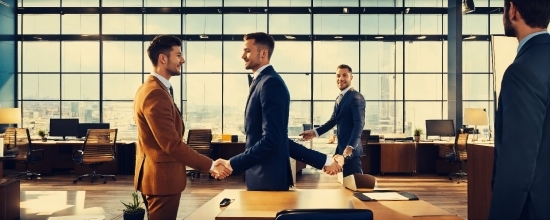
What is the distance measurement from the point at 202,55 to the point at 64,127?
3.65 meters

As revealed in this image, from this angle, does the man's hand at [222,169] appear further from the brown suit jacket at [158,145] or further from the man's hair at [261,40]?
the man's hair at [261,40]

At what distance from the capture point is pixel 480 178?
12.1 feet

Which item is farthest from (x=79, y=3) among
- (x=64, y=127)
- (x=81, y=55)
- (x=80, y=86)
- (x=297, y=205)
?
(x=297, y=205)

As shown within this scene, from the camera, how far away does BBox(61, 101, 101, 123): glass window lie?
12070 mm

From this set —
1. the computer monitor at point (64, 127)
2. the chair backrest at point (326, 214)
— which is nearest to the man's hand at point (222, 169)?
the chair backrest at point (326, 214)

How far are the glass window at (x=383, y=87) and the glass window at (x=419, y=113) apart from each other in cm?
40

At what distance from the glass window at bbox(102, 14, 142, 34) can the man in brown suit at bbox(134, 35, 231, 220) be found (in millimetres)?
9820

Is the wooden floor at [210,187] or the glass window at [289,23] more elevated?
the glass window at [289,23]

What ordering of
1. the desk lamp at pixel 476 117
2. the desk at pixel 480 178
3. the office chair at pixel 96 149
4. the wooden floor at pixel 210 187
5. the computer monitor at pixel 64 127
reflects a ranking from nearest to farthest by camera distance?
the desk at pixel 480 178 < the wooden floor at pixel 210 187 < the office chair at pixel 96 149 < the desk lamp at pixel 476 117 < the computer monitor at pixel 64 127

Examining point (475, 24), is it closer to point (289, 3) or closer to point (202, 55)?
point (289, 3)

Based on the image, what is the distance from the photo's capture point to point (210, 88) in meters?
12.1

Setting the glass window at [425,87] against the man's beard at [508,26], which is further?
the glass window at [425,87]

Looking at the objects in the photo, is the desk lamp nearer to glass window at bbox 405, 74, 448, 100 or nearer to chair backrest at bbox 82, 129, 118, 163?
glass window at bbox 405, 74, 448, 100

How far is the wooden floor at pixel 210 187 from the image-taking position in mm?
6996
